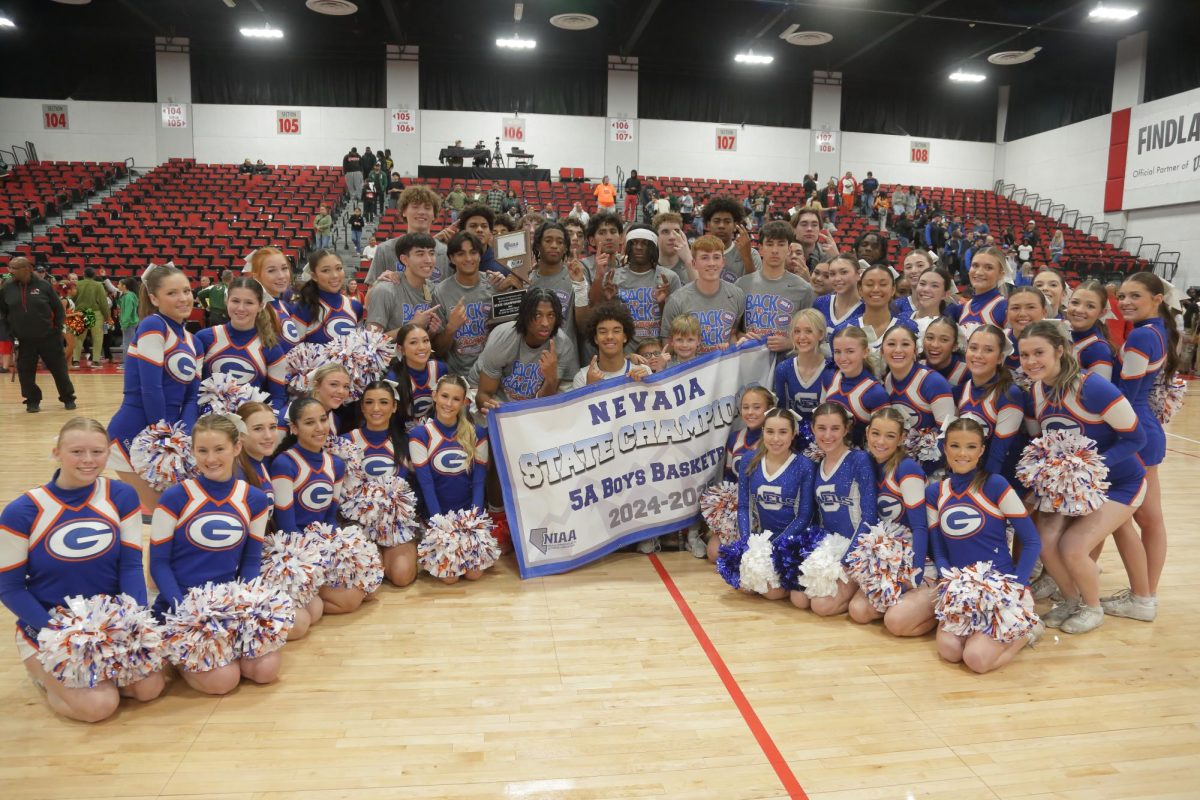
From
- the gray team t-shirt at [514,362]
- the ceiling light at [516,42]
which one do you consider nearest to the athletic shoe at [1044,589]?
the gray team t-shirt at [514,362]

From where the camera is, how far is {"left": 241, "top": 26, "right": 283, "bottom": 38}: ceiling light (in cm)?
1867

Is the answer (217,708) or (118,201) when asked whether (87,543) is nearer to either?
(217,708)

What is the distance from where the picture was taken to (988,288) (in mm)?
3875

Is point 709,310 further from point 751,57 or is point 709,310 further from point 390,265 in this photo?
point 751,57

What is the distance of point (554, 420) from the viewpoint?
401 centimetres

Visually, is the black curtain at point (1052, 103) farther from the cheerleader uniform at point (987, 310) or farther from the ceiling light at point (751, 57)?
the cheerleader uniform at point (987, 310)

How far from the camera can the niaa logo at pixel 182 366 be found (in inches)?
132

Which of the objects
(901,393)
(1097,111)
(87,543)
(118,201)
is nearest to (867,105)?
(1097,111)

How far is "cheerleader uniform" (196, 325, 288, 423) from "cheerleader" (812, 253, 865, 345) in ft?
9.47

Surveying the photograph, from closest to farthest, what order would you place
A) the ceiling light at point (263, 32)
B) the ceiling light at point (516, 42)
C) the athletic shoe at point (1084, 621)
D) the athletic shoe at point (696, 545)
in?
1. the athletic shoe at point (1084, 621)
2. the athletic shoe at point (696, 545)
3. the ceiling light at point (263, 32)
4. the ceiling light at point (516, 42)

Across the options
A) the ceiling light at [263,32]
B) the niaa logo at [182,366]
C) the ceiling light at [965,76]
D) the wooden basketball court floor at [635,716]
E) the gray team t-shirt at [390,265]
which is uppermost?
the ceiling light at [965,76]

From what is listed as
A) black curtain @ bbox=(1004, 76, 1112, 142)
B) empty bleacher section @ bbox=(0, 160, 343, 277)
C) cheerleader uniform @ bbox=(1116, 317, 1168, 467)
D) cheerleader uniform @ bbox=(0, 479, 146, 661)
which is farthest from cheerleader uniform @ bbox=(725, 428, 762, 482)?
black curtain @ bbox=(1004, 76, 1112, 142)

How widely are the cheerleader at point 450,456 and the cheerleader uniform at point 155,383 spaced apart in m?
1.04

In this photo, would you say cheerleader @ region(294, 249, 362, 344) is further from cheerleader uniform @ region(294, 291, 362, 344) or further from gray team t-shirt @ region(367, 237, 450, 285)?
gray team t-shirt @ region(367, 237, 450, 285)
